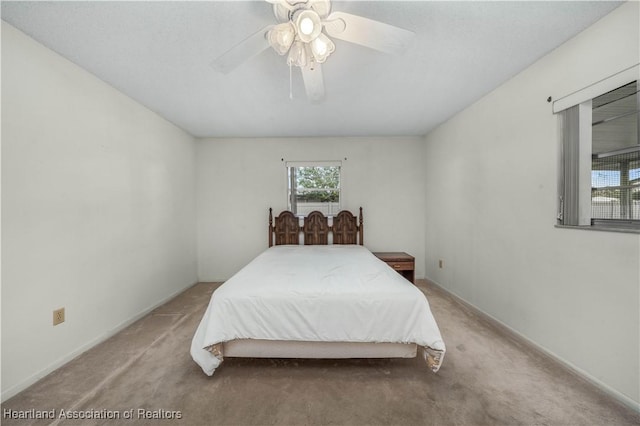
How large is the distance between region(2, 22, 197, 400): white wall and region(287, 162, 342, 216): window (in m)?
1.94

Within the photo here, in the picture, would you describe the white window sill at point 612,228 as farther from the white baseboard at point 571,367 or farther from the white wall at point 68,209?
the white wall at point 68,209

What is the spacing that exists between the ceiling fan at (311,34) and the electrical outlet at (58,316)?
2.19m

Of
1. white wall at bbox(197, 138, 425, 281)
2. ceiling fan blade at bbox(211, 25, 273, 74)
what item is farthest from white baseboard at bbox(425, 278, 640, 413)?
ceiling fan blade at bbox(211, 25, 273, 74)

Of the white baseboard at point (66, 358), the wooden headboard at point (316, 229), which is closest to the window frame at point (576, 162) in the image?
the wooden headboard at point (316, 229)

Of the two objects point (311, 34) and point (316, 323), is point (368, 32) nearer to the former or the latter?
point (311, 34)

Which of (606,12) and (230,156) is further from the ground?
(606,12)

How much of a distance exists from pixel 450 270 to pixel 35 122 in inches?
173

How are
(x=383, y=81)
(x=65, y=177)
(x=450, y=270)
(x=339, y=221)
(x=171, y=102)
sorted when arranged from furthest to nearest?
(x=339, y=221) < (x=450, y=270) < (x=171, y=102) < (x=383, y=81) < (x=65, y=177)

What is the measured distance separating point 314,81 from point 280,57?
0.46 m

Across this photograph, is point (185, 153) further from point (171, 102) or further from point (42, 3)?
point (42, 3)

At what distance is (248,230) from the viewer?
4.07m

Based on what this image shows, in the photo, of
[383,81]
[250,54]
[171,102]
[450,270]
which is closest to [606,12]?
[383,81]

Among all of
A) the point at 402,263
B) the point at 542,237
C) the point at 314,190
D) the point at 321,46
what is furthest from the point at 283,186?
the point at 542,237

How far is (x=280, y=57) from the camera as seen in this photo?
194 cm
